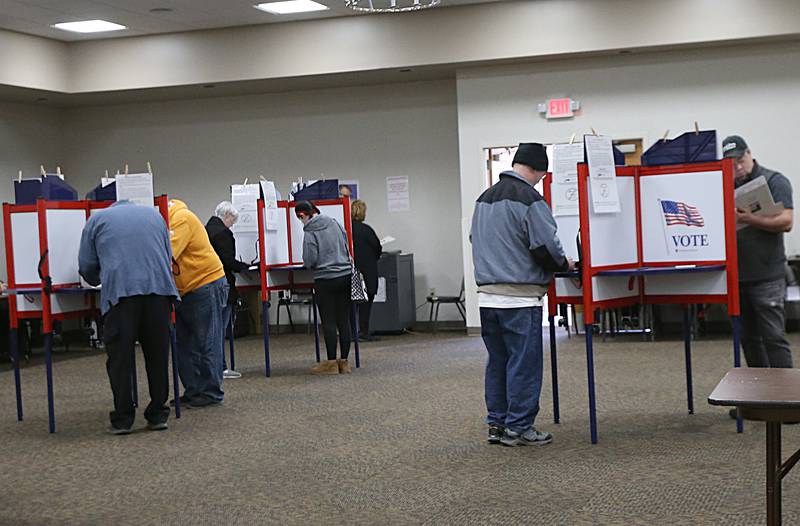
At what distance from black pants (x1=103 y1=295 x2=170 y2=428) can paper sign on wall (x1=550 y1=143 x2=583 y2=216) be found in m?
2.52

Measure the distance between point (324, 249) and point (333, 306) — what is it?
488mm

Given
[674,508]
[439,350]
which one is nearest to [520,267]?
[674,508]

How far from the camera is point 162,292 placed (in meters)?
6.76

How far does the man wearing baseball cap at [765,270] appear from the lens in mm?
6219

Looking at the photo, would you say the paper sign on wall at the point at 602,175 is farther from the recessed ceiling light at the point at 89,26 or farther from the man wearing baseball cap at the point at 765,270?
the recessed ceiling light at the point at 89,26

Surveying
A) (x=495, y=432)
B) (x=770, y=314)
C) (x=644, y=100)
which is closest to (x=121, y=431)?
(x=495, y=432)

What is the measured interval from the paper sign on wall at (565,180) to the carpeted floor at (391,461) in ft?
4.23

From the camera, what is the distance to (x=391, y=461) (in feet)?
18.9

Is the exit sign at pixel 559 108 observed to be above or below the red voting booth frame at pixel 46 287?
above

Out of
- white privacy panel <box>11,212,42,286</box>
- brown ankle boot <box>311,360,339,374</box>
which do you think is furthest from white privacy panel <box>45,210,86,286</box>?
brown ankle boot <box>311,360,339,374</box>

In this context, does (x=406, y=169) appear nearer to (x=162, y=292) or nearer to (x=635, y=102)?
(x=635, y=102)

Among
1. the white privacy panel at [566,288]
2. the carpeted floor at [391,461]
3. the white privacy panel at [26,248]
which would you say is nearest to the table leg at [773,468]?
the carpeted floor at [391,461]

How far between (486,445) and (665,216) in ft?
5.36

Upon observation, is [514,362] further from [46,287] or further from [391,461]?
[46,287]
